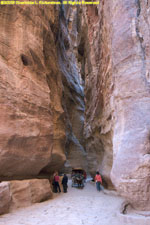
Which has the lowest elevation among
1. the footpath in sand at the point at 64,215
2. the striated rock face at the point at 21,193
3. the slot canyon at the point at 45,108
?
the footpath in sand at the point at 64,215

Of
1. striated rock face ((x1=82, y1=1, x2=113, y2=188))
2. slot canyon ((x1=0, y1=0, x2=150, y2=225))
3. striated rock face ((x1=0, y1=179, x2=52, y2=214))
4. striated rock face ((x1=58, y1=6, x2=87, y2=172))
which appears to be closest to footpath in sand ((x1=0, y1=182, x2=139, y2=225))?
striated rock face ((x1=0, y1=179, x2=52, y2=214))

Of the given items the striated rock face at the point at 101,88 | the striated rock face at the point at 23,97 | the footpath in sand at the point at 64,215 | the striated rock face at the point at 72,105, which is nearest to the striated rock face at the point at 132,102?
the footpath in sand at the point at 64,215

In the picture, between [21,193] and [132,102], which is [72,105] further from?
[132,102]

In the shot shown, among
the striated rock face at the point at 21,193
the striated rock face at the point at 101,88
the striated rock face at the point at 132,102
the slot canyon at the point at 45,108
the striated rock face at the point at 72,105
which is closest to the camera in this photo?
the striated rock face at the point at 132,102

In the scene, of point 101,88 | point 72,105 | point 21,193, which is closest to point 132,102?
point 21,193

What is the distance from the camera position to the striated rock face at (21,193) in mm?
5343

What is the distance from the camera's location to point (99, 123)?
1109cm

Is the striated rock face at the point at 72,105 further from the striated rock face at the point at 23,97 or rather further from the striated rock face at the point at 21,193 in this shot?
the striated rock face at the point at 21,193

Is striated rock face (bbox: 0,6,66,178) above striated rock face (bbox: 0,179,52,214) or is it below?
above

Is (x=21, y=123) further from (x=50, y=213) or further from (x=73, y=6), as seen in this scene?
(x=73, y=6)

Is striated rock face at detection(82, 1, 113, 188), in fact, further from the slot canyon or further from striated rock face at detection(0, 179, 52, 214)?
striated rock face at detection(0, 179, 52, 214)

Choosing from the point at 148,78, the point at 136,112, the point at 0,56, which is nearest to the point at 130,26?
the point at 148,78

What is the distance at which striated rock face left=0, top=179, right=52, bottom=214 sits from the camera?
5.34 m

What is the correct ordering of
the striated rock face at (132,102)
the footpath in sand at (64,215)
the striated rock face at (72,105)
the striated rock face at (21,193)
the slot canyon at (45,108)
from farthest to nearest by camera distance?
the striated rock face at (72,105)
the striated rock face at (21,193)
the slot canyon at (45,108)
the footpath in sand at (64,215)
the striated rock face at (132,102)
